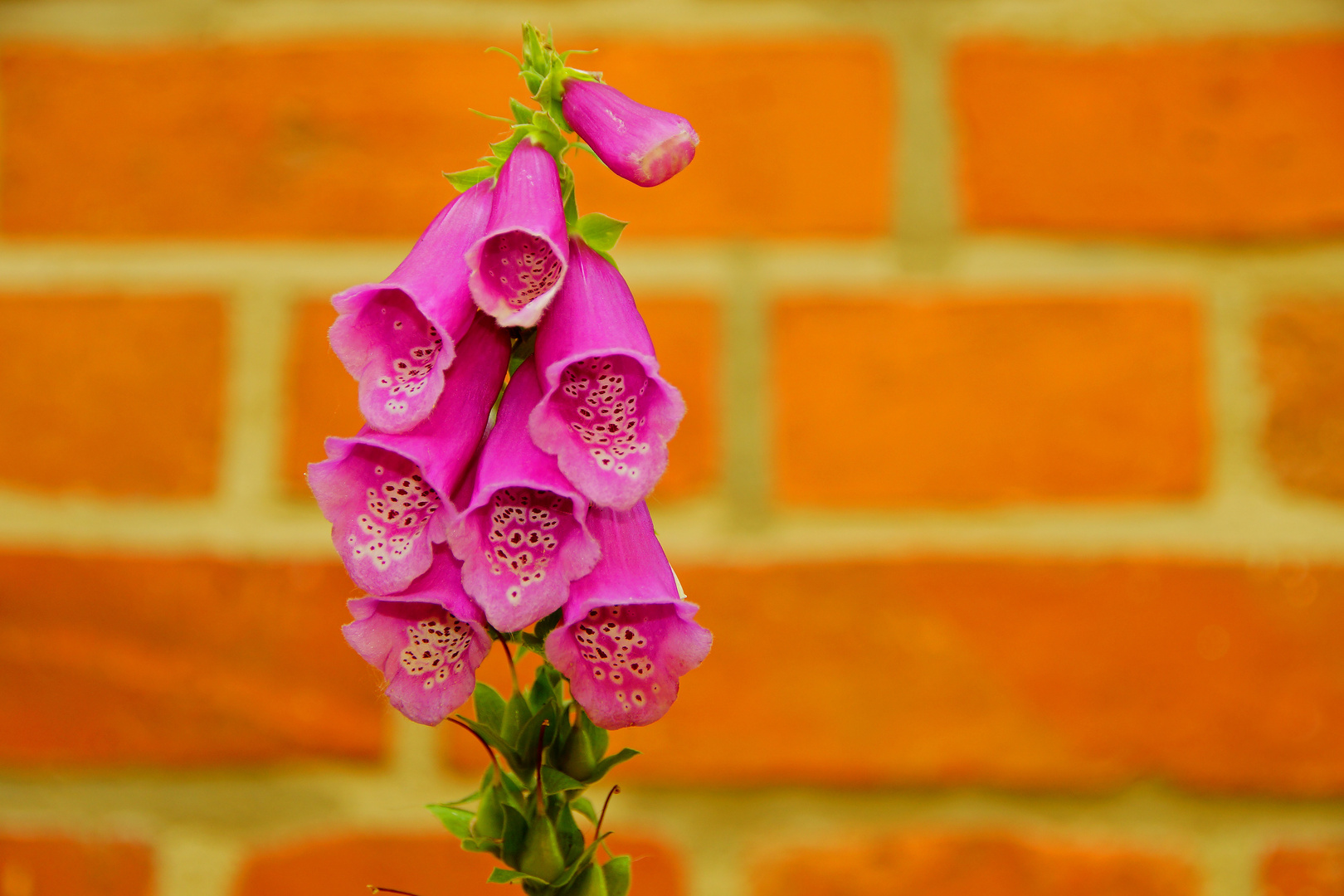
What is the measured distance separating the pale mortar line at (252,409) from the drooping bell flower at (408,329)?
31 cm

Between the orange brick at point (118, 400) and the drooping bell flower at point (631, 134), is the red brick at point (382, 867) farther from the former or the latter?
the drooping bell flower at point (631, 134)

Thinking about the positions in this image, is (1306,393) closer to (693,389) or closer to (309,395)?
(693,389)

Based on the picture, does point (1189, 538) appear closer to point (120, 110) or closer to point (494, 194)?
point (494, 194)

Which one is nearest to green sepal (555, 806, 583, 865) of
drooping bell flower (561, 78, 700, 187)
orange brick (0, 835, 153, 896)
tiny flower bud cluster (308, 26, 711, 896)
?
tiny flower bud cluster (308, 26, 711, 896)

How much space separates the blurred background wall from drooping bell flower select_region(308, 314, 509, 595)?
0.28 metres

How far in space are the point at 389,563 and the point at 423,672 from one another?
0.02 m

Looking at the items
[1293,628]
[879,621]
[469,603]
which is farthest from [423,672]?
[1293,628]

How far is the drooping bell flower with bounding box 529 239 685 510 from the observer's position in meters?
0.16

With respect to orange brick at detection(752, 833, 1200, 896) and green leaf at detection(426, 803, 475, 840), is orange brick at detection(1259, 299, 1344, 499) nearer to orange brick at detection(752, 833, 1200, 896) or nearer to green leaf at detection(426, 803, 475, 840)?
orange brick at detection(752, 833, 1200, 896)

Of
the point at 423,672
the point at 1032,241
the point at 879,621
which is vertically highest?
the point at 1032,241

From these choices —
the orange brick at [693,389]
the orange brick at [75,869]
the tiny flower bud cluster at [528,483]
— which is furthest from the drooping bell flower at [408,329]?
the orange brick at [75,869]

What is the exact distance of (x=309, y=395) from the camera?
0.48 meters

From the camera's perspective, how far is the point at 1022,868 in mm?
456

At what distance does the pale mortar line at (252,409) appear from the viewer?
474mm
